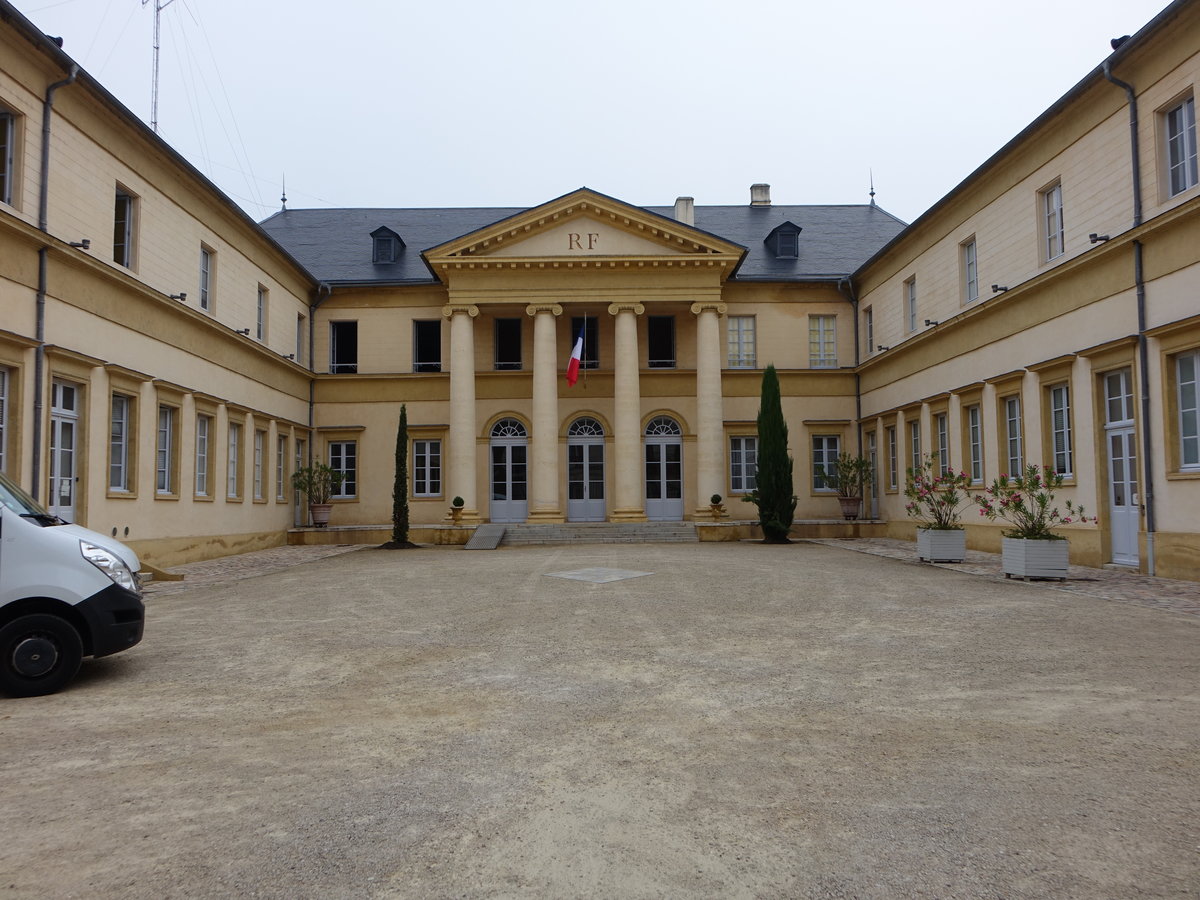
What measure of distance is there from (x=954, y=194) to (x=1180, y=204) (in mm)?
7554

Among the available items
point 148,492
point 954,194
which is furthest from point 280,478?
point 954,194

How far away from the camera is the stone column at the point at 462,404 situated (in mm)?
24031

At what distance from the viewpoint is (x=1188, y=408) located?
40.8 ft

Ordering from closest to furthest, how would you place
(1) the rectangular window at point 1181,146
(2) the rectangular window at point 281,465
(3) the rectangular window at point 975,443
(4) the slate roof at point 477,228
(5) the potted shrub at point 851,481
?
1. (1) the rectangular window at point 1181,146
2. (3) the rectangular window at point 975,443
3. (2) the rectangular window at point 281,465
4. (5) the potted shrub at point 851,481
5. (4) the slate roof at point 477,228

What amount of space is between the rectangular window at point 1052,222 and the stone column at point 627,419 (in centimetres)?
1081

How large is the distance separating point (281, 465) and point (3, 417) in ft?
38.5

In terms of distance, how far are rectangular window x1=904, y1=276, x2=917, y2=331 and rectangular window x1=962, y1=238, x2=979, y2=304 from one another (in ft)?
9.06

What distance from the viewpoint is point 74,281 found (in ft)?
45.3

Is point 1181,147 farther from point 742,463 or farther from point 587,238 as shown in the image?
point 742,463

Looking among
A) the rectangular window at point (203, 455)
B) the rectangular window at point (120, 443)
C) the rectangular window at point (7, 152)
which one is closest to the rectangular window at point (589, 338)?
the rectangular window at point (203, 455)

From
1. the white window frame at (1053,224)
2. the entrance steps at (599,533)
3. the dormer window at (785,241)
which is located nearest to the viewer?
the white window frame at (1053,224)

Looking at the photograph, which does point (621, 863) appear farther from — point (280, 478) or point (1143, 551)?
point (280, 478)

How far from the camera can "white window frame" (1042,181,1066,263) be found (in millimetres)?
15867

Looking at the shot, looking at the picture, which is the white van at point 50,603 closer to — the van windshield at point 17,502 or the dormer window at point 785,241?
the van windshield at point 17,502
